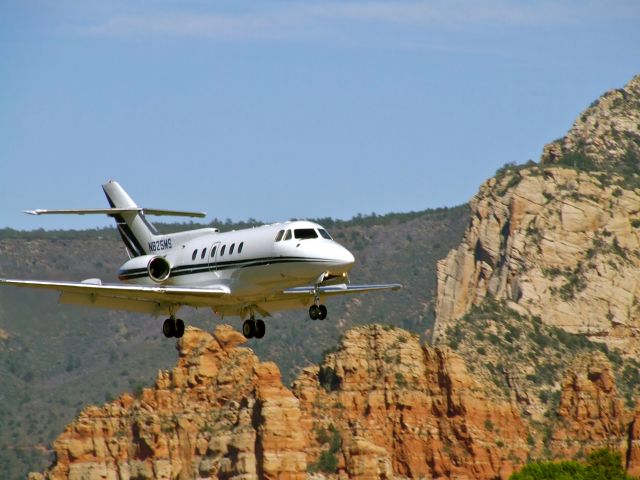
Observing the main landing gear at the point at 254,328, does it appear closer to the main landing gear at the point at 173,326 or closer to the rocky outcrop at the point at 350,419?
the main landing gear at the point at 173,326

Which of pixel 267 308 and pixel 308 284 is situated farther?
pixel 267 308

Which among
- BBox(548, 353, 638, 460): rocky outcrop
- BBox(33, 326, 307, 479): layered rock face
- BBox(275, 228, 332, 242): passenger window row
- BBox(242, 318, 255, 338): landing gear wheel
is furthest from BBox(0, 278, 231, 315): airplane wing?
BBox(548, 353, 638, 460): rocky outcrop

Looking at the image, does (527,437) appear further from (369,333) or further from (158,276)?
(158,276)

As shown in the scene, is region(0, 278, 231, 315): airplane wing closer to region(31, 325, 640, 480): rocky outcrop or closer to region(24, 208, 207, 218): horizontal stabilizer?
region(24, 208, 207, 218): horizontal stabilizer

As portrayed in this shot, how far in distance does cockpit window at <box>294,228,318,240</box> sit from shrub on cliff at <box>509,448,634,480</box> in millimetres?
97226

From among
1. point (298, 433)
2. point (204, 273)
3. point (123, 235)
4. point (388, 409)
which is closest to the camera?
point (204, 273)

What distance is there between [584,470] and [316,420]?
1417 inches

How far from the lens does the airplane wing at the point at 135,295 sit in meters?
71.5

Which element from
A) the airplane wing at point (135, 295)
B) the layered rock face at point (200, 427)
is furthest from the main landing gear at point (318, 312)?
the layered rock face at point (200, 427)

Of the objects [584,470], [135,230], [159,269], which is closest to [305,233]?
[159,269]

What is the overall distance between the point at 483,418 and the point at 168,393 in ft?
111

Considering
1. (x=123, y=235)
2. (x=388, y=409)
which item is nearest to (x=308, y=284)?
(x=123, y=235)

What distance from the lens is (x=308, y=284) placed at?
68.8 meters

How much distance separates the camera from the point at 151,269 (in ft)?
250
